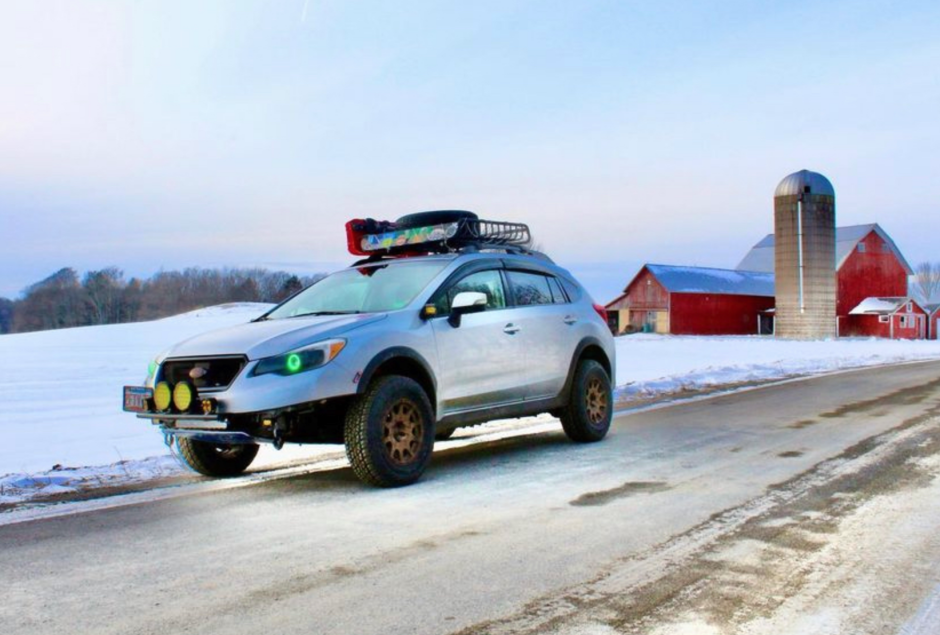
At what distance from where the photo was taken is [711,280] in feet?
192

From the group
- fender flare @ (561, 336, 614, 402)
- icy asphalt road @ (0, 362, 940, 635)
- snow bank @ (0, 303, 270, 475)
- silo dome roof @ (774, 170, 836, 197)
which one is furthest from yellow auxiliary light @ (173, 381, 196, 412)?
silo dome roof @ (774, 170, 836, 197)

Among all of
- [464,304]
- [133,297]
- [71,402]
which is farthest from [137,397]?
[133,297]

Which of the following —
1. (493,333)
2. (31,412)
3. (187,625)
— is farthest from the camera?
(31,412)

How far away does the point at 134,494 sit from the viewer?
20.5 ft

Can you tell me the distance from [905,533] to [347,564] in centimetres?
319

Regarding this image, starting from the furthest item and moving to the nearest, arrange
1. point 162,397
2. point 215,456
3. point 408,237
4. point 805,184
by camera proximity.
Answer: point 805,184
point 408,237
point 215,456
point 162,397

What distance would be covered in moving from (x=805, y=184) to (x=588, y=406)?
150 ft

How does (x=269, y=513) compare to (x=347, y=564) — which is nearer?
(x=347, y=564)

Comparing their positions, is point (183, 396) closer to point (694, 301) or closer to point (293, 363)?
point (293, 363)

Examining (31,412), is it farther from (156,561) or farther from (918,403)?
(918,403)

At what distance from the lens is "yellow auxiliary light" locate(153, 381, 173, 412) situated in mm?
6188

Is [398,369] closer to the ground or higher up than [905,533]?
higher up

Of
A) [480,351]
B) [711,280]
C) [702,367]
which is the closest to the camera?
[480,351]

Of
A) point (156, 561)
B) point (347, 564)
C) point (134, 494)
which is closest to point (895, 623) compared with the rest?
point (347, 564)
